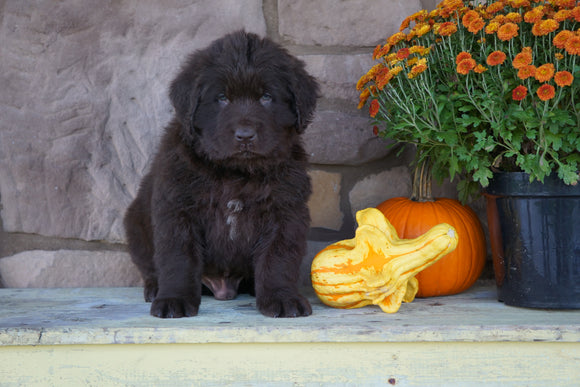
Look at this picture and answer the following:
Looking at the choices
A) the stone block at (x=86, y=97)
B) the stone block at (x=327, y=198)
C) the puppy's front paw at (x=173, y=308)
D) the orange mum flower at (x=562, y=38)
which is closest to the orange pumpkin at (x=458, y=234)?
the stone block at (x=327, y=198)

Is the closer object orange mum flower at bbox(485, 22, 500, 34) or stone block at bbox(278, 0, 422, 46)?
orange mum flower at bbox(485, 22, 500, 34)

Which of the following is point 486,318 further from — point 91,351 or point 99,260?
point 99,260

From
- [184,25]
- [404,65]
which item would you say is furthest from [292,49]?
[404,65]

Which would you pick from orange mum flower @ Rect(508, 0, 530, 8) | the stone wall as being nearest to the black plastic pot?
orange mum flower @ Rect(508, 0, 530, 8)

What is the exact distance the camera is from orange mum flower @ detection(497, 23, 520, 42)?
1964mm

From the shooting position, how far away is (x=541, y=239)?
6.71ft

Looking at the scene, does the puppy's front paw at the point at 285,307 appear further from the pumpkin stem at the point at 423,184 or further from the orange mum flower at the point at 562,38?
the orange mum flower at the point at 562,38

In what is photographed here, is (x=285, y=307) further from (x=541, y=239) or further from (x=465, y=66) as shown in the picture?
(x=465, y=66)

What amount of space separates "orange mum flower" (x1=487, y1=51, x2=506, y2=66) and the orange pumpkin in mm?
670

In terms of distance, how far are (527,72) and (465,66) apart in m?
0.20

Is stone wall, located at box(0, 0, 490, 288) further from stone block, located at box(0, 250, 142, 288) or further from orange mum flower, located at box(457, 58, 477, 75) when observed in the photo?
orange mum flower, located at box(457, 58, 477, 75)

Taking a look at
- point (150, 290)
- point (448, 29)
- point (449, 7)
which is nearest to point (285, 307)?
point (150, 290)

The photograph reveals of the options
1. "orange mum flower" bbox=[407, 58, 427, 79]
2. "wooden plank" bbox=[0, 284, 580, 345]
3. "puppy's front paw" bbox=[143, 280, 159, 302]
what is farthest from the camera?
"puppy's front paw" bbox=[143, 280, 159, 302]

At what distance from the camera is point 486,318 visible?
1.93m
